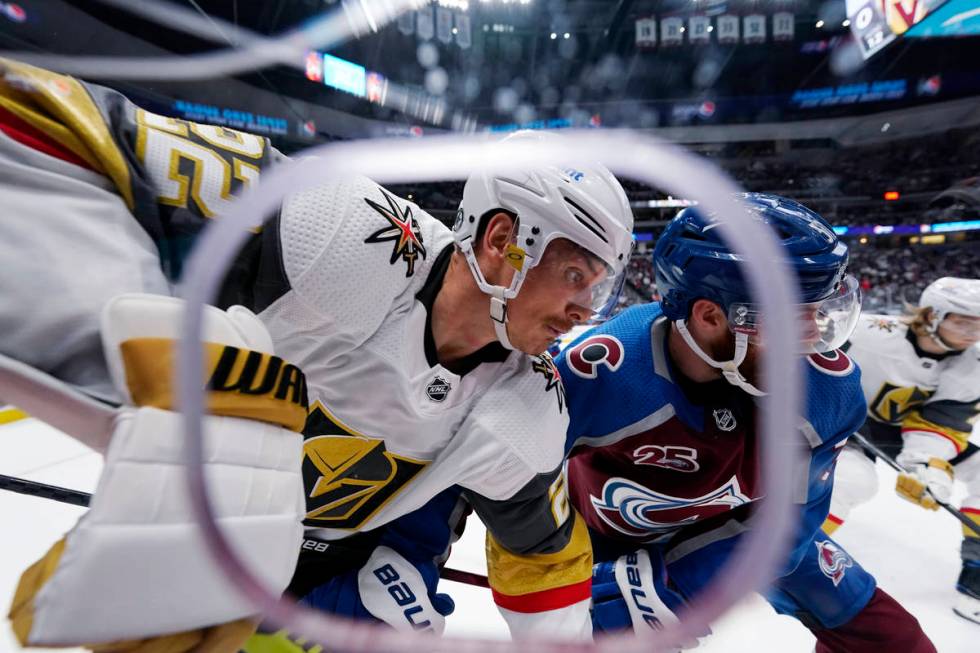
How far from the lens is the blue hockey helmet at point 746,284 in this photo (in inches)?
40.0

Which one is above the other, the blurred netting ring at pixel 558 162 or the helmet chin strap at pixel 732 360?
the blurred netting ring at pixel 558 162

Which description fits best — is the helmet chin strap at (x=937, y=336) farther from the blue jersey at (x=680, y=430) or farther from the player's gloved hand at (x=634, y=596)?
the player's gloved hand at (x=634, y=596)

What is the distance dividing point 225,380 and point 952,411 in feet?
9.83

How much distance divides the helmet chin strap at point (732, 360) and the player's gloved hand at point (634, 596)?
1.52ft

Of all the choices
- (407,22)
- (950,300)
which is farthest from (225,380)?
(407,22)

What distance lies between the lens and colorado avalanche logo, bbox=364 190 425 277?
0.88 meters

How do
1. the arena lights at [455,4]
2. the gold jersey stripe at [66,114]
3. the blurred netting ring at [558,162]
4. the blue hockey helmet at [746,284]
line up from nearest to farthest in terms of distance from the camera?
the blurred netting ring at [558,162], the gold jersey stripe at [66,114], the blue hockey helmet at [746,284], the arena lights at [455,4]

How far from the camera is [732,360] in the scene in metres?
1.07

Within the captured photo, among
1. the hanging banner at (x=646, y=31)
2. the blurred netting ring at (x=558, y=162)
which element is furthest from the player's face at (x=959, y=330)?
the hanging banner at (x=646, y=31)

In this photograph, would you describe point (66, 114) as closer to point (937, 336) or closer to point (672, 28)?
point (937, 336)

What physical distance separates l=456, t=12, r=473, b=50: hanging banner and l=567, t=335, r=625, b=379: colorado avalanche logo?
41.9 feet

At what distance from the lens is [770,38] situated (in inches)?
489

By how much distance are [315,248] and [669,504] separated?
37.8 inches

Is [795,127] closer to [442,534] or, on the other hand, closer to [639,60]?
[639,60]
